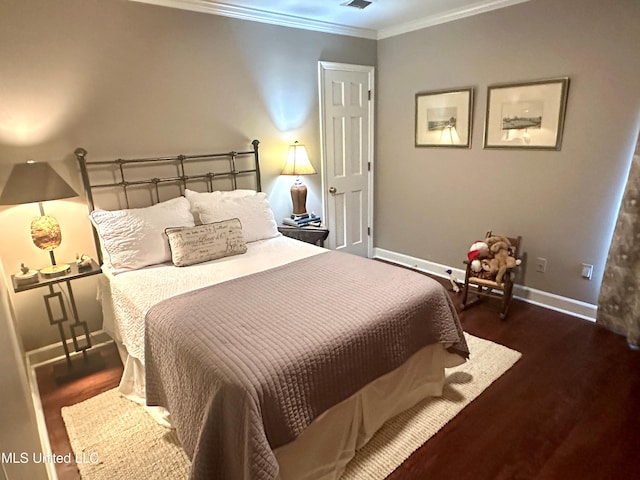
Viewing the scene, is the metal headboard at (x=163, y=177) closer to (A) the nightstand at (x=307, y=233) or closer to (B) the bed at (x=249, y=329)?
(B) the bed at (x=249, y=329)

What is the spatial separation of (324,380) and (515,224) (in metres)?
2.58

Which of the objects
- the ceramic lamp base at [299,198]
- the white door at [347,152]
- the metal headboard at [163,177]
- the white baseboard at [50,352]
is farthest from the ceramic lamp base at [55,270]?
the white door at [347,152]

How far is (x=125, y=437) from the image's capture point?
1.99 metres

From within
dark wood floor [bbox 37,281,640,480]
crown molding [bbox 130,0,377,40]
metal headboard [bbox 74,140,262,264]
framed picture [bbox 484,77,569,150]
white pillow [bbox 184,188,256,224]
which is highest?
crown molding [bbox 130,0,377,40]

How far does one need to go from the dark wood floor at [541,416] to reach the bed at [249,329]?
0.28 m

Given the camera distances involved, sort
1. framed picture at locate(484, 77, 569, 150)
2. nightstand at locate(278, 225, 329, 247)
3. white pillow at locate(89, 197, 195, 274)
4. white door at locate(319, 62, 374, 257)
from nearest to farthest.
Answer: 1. white pillow at locate(89, 197, 195, 274)
2. framed picture at locate(484, 77, 569, 150)
3. nightstand at locate(278, 225, 329, 247)
4. white door at locate(319, 62, 374, 257)

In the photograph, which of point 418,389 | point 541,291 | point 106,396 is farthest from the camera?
point 541,291

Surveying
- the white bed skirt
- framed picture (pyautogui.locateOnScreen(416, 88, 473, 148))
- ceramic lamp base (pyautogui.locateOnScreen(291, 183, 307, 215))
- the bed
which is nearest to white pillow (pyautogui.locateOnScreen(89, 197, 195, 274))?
the bed

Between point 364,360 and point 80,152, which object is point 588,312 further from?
point 80,152

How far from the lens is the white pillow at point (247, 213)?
285 cm

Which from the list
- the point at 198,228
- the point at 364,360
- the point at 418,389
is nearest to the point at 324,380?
the point at 364,360

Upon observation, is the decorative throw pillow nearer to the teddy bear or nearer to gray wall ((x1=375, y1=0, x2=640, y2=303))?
the teddy bear

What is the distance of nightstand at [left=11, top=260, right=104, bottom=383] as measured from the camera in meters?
2.41

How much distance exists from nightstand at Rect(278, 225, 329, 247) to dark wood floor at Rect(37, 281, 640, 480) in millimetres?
1528
